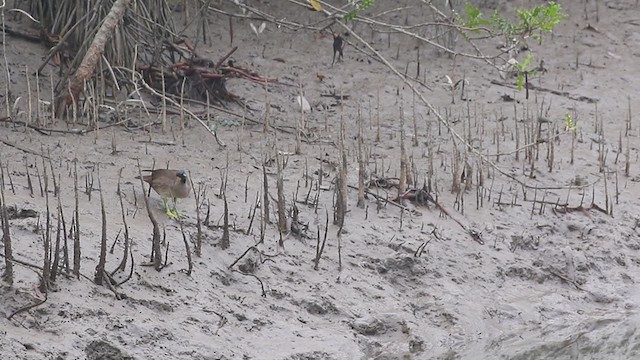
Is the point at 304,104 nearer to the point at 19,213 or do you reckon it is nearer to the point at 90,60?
the point at 90,60

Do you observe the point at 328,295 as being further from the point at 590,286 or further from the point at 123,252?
the point at 590,286

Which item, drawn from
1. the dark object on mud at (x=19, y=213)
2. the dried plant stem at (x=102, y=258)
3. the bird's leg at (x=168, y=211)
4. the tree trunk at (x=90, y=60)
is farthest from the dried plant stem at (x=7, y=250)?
the tree trunk at (x=90, y=60)

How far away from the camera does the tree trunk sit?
6371mm

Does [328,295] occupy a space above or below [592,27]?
below

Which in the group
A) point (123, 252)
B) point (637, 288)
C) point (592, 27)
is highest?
point (592, 27)

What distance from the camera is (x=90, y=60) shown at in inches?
252

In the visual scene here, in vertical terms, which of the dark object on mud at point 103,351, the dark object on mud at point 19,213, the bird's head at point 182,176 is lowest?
the dark object on mud at point 103,351

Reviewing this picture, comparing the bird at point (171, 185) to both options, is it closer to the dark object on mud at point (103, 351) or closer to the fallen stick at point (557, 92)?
the dark object on mud at point (103, 351)

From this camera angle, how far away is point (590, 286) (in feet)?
18.6

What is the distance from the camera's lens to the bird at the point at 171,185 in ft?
16.7

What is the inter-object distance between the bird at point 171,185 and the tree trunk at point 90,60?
4.81 feet

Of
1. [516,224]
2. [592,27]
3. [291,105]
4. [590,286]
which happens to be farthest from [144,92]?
[592,27]

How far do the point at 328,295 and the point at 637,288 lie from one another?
1866 millimetres

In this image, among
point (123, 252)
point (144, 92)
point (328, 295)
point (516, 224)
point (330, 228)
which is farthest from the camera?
point (144, 92)
